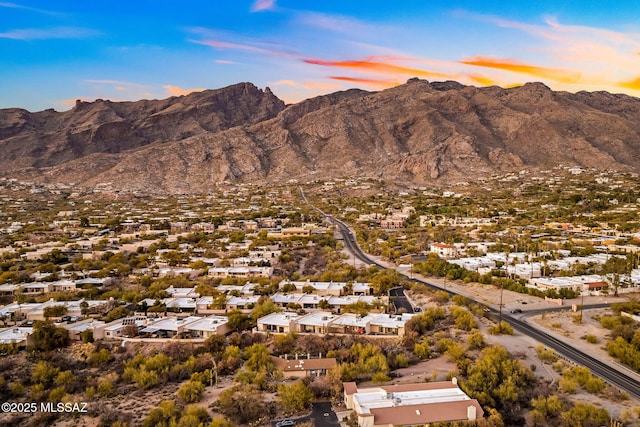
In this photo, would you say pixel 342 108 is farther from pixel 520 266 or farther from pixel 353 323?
pixel 353 323

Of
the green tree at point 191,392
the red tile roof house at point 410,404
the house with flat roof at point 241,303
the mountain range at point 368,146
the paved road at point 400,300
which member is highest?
the mountain range at point 368,146

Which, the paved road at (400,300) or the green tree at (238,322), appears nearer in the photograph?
the green tree at (238,322)

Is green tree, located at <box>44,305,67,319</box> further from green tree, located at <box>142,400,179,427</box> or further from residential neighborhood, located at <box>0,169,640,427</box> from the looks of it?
green tree, located at <box>142,400,179,427</box>

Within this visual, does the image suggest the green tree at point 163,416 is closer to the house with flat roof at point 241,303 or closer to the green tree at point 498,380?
the green tree at point 498,380

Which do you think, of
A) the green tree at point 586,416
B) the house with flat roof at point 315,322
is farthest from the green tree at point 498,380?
the house with flat roof at point 315,322

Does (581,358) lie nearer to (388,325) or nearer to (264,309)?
(388,325)

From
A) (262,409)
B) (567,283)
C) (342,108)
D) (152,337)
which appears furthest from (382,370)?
(342,108)
